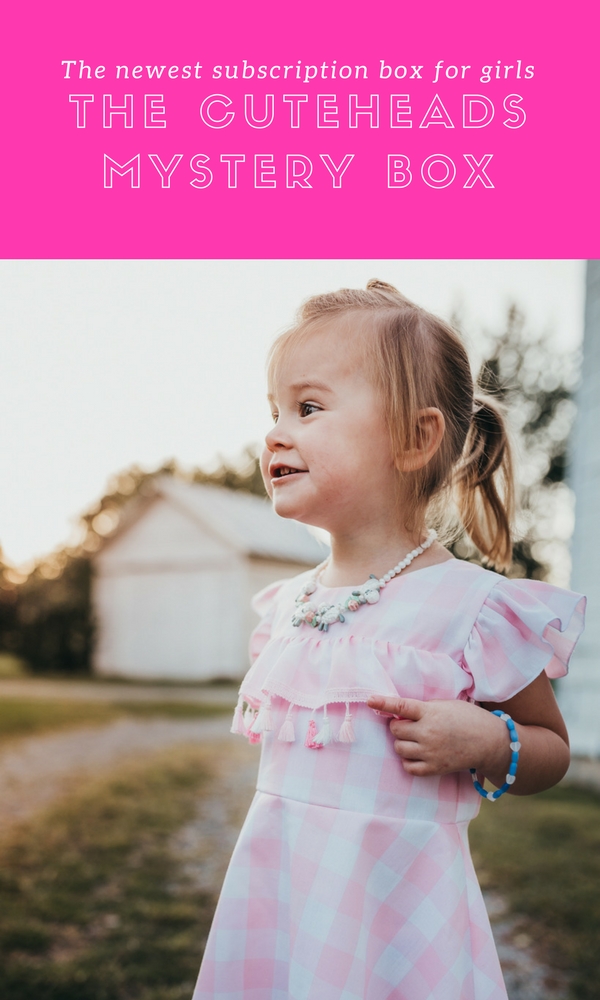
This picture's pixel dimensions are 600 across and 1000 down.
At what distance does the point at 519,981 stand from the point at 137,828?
1754 millimetres

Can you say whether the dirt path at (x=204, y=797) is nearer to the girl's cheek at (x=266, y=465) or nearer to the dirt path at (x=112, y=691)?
the dirt path at (x=112, y=691)

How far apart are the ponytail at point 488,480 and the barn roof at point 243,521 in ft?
8.49

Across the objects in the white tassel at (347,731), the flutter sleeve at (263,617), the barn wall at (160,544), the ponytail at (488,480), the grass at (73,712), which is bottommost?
the grass at (73,712)

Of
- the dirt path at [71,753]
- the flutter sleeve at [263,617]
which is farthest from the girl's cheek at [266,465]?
the dirt path at [71,753]

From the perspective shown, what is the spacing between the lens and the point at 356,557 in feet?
3.25

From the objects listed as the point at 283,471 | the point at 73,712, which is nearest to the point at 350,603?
the point at 283,471

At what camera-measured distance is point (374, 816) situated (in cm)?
86

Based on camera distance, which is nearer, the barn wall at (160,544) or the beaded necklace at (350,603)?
the beaded necklace at (350,603)

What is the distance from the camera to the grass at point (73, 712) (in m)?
4.43

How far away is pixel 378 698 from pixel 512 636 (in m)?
0.17

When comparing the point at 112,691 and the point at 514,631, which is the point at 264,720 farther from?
the point at 112,691

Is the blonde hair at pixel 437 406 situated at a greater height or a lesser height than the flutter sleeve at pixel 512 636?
greater
